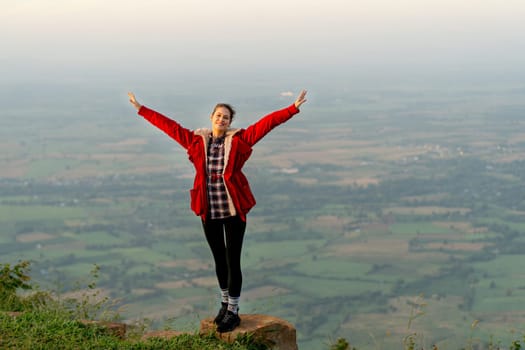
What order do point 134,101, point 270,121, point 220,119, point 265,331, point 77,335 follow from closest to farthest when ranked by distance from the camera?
point 270,121, point 220,119, point 77,335, point 134,101, point 265,331

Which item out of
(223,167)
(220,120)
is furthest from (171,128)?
(223,167)

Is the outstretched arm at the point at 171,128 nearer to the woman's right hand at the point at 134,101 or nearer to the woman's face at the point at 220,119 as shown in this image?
the woman's right hand at the point at 134,101

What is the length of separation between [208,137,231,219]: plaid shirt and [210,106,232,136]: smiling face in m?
0.18

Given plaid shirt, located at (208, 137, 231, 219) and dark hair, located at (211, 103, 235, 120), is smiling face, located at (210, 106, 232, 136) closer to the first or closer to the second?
dark hair, located at (211, 103, 235, 120)

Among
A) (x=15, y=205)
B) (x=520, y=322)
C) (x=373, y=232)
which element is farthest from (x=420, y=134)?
(x=520, y=322)

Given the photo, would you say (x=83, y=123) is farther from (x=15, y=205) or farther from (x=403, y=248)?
(x=403, y=248)

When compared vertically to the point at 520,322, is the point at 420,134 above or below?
above

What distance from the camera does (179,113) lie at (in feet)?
449

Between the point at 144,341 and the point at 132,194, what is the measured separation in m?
92.1

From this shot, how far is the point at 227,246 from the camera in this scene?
21.1 feet

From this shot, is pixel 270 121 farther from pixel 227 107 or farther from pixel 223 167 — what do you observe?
pixel 223 167

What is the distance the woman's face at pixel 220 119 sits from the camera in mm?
6309

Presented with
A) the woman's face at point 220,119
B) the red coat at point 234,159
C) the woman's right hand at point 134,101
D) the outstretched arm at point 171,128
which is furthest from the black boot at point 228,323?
the woman's right hand at point 134,101

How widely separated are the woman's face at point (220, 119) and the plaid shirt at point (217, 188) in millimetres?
195
